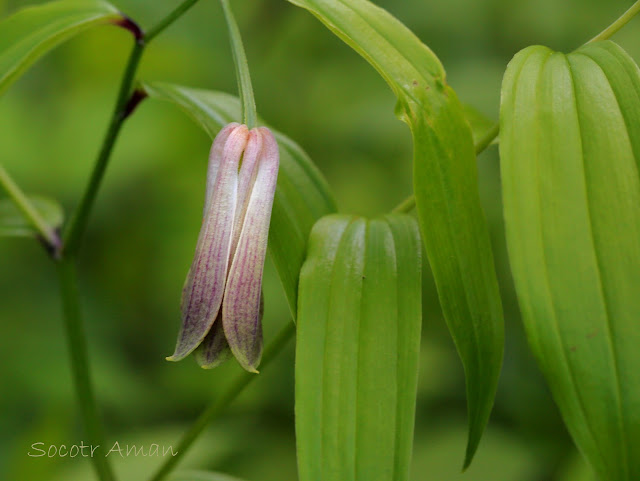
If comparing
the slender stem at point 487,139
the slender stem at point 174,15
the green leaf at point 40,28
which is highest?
the slender stem at point 174,15

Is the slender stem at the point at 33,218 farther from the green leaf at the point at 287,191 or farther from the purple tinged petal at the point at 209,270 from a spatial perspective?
the purple tinged petal at the point at 209,270

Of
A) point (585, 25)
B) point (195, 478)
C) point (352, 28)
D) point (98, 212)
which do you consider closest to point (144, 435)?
point (98, 212)

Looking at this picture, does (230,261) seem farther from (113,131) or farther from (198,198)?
(198,198)

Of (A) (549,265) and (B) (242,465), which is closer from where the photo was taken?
(A) (549,265)

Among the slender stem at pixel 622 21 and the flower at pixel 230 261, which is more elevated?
the slender stem at pixel 622 21

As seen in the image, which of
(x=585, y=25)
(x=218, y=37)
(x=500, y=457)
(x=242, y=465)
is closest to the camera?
(x=500, y=457)

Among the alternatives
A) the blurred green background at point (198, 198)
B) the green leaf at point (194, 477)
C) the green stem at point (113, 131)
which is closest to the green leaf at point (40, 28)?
the green stem at point (113, 131)

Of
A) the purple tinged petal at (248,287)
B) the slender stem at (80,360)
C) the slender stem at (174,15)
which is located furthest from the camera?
the slender stem at (80,360)

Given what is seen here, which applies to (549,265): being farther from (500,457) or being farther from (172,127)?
(172,127)
